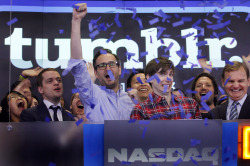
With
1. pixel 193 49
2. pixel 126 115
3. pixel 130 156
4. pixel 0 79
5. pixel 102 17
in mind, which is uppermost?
pixel 102 17

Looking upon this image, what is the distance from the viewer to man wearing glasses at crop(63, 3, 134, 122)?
290cm

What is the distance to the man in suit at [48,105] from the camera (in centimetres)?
281

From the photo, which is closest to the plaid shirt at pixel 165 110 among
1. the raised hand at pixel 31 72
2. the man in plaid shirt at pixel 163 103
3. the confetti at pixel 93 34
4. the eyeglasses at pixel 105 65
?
the man in plaid shirt at pixel 163 103

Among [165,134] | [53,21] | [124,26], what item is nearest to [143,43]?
[124,26]

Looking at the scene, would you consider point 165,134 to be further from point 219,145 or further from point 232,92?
point 232,92

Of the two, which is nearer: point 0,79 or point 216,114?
point 216,114

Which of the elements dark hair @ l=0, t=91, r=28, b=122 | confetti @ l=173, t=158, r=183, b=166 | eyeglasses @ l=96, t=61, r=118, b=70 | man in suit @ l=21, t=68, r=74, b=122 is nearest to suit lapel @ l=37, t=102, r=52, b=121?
man in suit @ l=21, t=68, r=74, b=122

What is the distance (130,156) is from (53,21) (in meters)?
2.01

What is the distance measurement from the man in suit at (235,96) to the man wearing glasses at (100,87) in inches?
27.3

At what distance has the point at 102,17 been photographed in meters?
4.15

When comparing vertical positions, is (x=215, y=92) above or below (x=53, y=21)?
below

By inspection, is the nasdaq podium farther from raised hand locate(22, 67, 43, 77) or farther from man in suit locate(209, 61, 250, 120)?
raised hand locate(22, 67, 43, 77)

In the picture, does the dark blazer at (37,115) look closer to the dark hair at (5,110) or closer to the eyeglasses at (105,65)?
the dark hair at (5,110)

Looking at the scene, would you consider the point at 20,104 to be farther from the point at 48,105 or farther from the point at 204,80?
the point at 204,80
